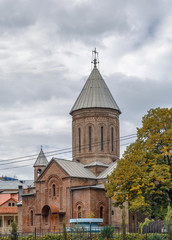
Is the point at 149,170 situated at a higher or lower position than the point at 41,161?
lower

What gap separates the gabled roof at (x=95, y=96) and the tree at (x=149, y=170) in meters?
17.2

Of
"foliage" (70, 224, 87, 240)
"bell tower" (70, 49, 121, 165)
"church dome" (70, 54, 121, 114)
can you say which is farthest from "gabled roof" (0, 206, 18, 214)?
"foliage" (70, 224, 87, 240)

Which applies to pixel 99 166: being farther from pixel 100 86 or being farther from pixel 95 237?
pixel 95 237

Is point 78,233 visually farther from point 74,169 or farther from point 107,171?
point 107,171

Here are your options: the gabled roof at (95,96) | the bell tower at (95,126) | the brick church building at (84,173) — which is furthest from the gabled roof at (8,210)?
the gabled roof at (95,96)

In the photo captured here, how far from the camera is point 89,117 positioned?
51.3m

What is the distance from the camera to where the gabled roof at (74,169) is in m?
46.3

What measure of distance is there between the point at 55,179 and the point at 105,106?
36.1ft

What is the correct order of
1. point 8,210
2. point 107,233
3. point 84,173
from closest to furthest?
point 107,233, point 84,173, point 8,210

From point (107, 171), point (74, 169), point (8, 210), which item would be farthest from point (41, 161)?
point (107, 171)

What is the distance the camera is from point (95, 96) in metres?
52.0

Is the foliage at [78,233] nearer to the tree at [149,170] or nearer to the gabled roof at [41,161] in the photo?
the tree at [149,170]

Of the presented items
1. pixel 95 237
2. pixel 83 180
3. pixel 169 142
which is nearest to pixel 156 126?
pixel 169 142

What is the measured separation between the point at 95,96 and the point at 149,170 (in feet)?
67.0
